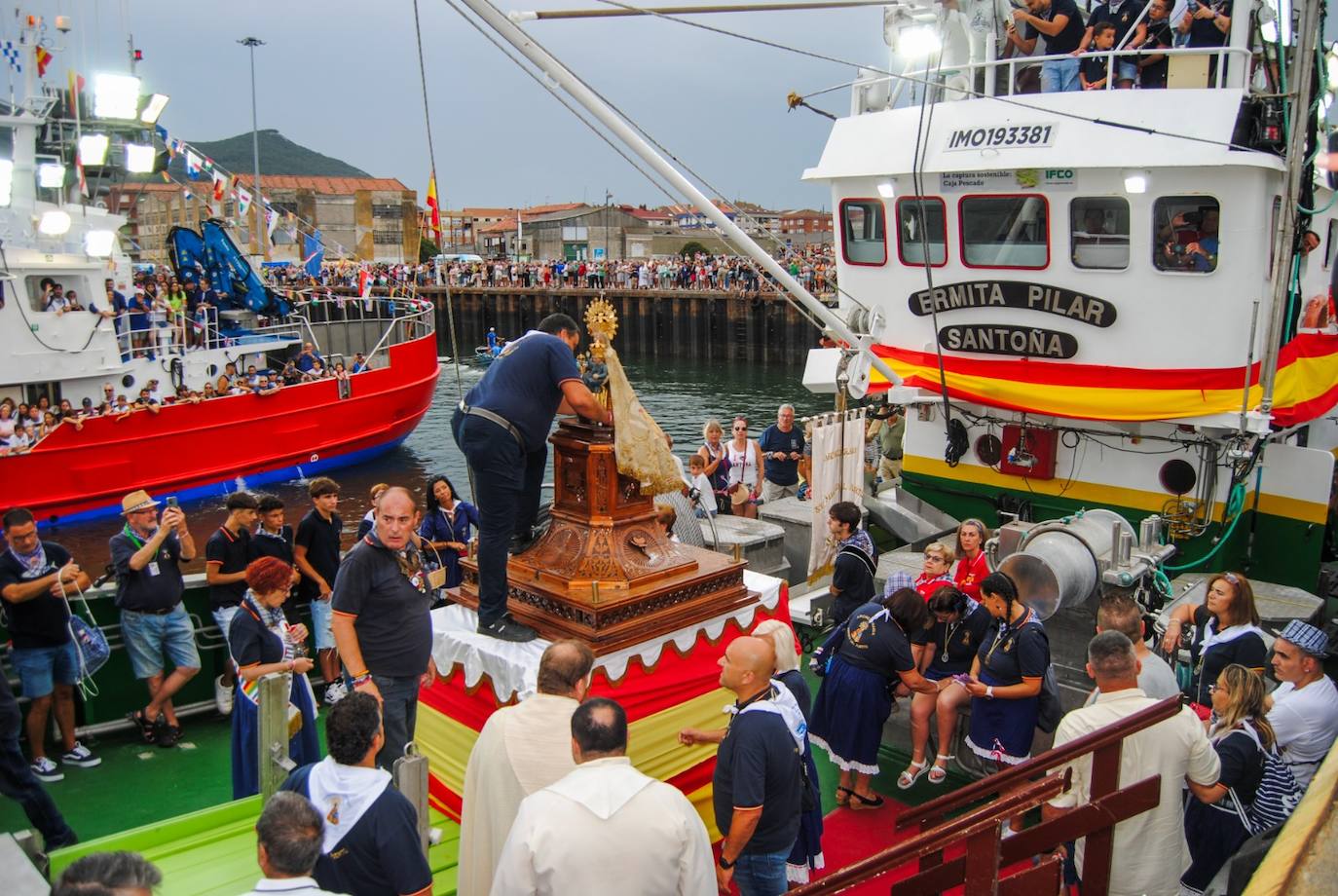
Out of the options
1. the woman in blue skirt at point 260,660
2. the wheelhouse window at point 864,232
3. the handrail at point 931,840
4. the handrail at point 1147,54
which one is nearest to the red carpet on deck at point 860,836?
the handrail at point 931,840

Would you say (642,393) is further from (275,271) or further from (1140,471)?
(1140,471)

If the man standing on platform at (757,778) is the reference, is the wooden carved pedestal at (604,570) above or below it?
above

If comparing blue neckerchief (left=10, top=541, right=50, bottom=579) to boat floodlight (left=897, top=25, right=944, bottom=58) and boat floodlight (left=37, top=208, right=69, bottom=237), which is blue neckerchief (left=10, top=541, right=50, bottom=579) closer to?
boat floodlight (left=897, top=25, right=944, bottom=58)

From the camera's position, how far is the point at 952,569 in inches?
275

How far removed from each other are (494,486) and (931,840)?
2.56 meters

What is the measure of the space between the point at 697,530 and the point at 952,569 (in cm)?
233

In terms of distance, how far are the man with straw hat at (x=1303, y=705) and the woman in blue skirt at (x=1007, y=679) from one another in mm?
1114

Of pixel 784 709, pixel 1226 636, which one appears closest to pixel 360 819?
pixel 784 709

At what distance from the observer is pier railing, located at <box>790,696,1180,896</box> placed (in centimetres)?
313

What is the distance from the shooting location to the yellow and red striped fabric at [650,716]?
510 cm

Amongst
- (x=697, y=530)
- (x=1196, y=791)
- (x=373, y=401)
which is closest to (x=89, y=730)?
(x=697, y=530)

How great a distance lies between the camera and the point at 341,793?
3441 millimetres

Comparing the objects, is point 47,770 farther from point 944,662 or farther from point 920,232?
point 920,232

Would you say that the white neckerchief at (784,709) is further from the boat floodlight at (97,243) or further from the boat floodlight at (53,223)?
the boat floodlight at (53,223)
